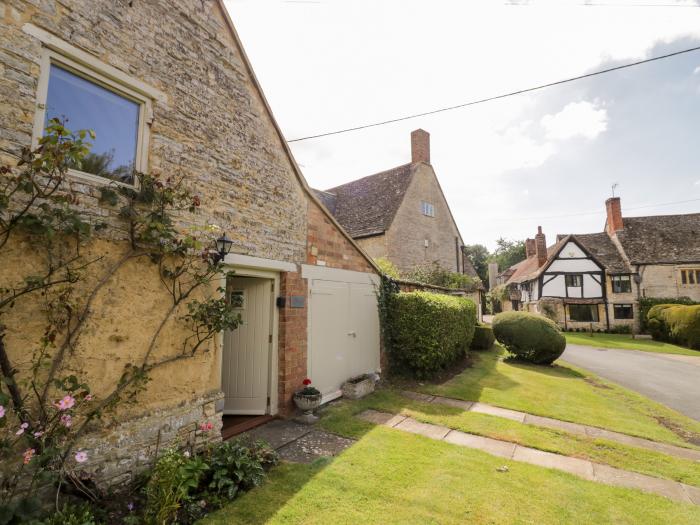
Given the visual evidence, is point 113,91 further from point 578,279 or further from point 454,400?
point 578,279

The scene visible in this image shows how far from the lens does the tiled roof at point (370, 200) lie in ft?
62.1

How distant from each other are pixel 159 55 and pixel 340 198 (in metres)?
18.4

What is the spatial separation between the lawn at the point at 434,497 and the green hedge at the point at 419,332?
161 inches

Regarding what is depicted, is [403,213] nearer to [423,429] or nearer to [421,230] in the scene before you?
[421,230]

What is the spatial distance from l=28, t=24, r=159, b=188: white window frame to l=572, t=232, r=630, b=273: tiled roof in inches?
1281

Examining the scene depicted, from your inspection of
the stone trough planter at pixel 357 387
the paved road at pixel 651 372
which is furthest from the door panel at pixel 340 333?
the paved road at pixel 651 372

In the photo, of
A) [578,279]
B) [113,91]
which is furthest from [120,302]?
[578,279]

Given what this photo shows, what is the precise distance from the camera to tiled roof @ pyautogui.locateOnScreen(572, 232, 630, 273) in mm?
26875

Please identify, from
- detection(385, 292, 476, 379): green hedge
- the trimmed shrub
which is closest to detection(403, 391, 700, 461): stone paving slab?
detection(385, 292, 476, 379): green hedge

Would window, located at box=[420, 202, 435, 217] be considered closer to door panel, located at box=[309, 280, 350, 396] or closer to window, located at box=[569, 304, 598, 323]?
door panel, located at box=[309, 280, 350, 396]

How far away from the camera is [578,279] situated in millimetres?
27641

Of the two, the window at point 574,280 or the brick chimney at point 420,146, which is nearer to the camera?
the brick chimney at point 420,146

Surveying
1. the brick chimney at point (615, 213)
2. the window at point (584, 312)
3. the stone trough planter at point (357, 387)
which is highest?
the brick chimney at point (615, 213)

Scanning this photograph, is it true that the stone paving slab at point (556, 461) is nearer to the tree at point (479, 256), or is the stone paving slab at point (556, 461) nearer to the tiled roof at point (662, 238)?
the tiled roof at point (662, 238)
